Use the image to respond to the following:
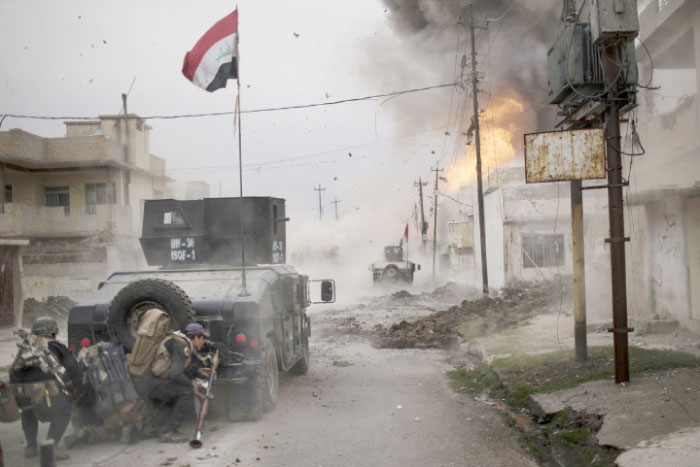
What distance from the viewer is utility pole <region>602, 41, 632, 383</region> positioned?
24.1 feet

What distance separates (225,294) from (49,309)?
1766 cm

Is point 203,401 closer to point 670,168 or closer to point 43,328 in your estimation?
point 43,328

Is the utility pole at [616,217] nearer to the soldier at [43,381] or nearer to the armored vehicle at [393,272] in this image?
the soldier at [43,381]

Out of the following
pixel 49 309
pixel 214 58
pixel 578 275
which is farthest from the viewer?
pixel 49 309

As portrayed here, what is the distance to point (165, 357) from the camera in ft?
21.7

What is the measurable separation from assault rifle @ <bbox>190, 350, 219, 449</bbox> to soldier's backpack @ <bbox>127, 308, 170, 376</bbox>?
0.62 m

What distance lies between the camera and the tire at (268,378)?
739 centimetres

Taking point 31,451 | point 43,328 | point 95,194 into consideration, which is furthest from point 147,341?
point 95,194

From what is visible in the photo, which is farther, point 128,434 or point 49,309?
point 49,309

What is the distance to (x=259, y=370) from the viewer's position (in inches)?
288

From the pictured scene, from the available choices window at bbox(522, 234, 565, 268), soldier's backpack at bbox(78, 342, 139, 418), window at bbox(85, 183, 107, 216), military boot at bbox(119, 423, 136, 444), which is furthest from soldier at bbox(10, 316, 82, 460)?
window at bbox(85, 183, 107, 216)

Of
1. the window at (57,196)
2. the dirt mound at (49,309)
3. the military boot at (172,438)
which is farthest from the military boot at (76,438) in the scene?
the window at (57,196)

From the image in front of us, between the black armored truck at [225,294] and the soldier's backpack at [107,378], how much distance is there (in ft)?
1.84

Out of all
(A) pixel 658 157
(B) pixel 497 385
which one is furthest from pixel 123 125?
(B) pixel 497 385
